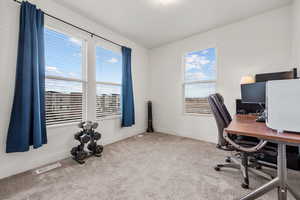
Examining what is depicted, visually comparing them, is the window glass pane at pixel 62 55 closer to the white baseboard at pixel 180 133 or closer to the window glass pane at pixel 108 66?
A: the window glass pane at pixel 108 66

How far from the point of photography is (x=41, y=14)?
196cm

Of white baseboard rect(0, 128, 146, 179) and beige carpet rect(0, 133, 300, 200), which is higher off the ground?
white baseboard rect(0, 128, 146, 179)

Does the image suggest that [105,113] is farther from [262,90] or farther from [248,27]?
[248,27]

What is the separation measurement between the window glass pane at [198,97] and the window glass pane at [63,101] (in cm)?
261

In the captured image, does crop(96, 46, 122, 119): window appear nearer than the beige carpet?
No

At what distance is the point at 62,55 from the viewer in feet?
7.66

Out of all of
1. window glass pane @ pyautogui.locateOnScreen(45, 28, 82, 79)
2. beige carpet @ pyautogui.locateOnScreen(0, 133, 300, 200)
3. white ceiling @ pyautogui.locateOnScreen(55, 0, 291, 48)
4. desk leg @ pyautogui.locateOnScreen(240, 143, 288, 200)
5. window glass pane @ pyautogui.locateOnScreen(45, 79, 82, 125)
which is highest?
white ceiling @ pyautogui.locateOnScreen(55, 0, 291, 48)

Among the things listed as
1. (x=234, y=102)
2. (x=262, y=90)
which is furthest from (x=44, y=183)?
(x=234, y=102)

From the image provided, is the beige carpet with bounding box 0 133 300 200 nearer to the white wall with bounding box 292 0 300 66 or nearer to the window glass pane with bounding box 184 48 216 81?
the white wall with bounding box 292 0 300 66

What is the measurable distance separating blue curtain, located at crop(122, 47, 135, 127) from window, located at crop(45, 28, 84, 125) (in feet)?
3.21

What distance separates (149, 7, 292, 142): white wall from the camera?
2.39 metres

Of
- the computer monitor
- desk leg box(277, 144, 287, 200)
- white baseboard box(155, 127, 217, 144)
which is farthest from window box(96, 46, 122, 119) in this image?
desk leg box(277, 144, 287, 200)

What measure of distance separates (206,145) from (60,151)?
9.38 ft

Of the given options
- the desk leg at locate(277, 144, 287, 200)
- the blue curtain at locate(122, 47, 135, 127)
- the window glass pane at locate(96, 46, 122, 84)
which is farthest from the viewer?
the blue curtain at locate(122, 47, 135, 127)
